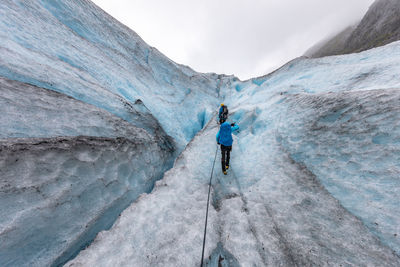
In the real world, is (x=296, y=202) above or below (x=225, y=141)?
below

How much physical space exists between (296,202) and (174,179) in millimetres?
3018

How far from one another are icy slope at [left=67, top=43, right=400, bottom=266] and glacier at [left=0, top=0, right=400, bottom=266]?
2 cm

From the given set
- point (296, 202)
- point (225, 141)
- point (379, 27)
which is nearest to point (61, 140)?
point (225, 141)

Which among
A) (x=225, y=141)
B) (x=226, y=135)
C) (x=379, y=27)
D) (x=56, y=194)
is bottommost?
(x=56, y=194)

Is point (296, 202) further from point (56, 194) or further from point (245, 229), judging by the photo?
point (56, 194)

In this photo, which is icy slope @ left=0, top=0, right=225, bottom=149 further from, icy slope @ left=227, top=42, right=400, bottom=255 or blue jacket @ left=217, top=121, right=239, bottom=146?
icy slope @ left=227, top=42, right=400, bottom=255

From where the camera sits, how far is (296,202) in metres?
3.18

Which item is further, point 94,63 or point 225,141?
point 94,63

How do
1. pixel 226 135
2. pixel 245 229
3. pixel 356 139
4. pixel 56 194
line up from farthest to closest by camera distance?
pixel 226 135 < pixel 356 139 < pixel 245 229 < pixel 56 194

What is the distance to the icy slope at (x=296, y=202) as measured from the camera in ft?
7.73

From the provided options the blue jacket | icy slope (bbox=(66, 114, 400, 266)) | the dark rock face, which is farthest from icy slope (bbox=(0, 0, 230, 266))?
the dark rock face

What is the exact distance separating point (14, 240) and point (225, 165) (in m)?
4.49

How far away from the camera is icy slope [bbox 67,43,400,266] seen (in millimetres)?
2357

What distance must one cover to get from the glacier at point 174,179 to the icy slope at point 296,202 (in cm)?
2
